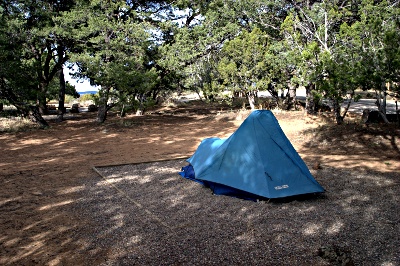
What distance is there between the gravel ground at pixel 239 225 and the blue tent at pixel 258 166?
10.1 inches

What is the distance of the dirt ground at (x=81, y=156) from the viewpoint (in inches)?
197

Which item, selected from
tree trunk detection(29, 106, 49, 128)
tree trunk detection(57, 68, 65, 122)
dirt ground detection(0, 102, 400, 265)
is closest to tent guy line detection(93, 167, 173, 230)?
dirt ground detection(0, 102, 400, 265)

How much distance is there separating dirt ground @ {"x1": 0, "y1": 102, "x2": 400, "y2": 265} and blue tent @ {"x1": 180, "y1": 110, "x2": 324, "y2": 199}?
7.80 ft

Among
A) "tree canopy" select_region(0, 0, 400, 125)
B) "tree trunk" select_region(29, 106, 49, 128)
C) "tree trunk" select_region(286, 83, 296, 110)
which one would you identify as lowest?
"tree trunk" select_region(29, 106, 49, 128)

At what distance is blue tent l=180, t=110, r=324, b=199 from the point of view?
21.4 ft

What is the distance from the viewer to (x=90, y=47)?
1847 cm

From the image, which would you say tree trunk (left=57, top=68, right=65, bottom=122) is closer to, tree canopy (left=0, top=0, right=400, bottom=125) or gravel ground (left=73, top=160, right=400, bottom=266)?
tree canopy (left=0, top=0, right=400, bottom=125)

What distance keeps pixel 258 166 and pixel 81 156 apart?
7.16m

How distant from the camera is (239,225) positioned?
528cm

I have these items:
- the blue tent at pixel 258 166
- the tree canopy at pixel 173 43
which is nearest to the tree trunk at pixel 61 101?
the tree canopy at pixel 173 43

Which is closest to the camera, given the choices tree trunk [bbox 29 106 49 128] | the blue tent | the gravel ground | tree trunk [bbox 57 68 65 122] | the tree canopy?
the gravel ground

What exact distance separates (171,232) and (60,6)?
18.9m

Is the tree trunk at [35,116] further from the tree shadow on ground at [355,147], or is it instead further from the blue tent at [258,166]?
the tree shadow on ground at [355,147]

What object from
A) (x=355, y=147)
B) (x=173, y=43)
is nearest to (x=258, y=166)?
(x=355, y=147)
